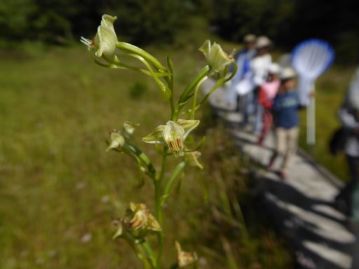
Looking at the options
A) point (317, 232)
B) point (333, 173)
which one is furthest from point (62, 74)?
point (317, 232)

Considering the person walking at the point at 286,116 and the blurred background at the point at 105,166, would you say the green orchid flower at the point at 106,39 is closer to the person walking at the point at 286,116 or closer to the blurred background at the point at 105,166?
the blurred background at the point at 105,166

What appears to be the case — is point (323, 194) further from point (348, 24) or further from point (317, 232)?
point (348, 24)

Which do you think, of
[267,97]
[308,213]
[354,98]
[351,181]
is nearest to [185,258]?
[354,98]

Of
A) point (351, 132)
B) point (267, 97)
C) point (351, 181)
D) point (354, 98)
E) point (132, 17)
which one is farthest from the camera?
point (267, 97)

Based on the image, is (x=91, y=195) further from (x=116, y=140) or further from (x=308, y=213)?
(x=116, y=140)

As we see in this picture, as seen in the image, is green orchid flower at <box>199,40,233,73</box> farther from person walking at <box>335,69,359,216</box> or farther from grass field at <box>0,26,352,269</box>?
person walking at <box>335,69,359,216</box>

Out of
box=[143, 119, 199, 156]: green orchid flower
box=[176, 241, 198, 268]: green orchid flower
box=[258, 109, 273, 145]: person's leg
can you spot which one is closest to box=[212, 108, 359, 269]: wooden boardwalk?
box=[258, 109, 273, 145]: person's leg

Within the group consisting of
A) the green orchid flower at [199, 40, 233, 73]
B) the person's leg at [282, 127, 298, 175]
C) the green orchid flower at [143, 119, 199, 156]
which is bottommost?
the person's leg at [282, 127, 298, 175]
